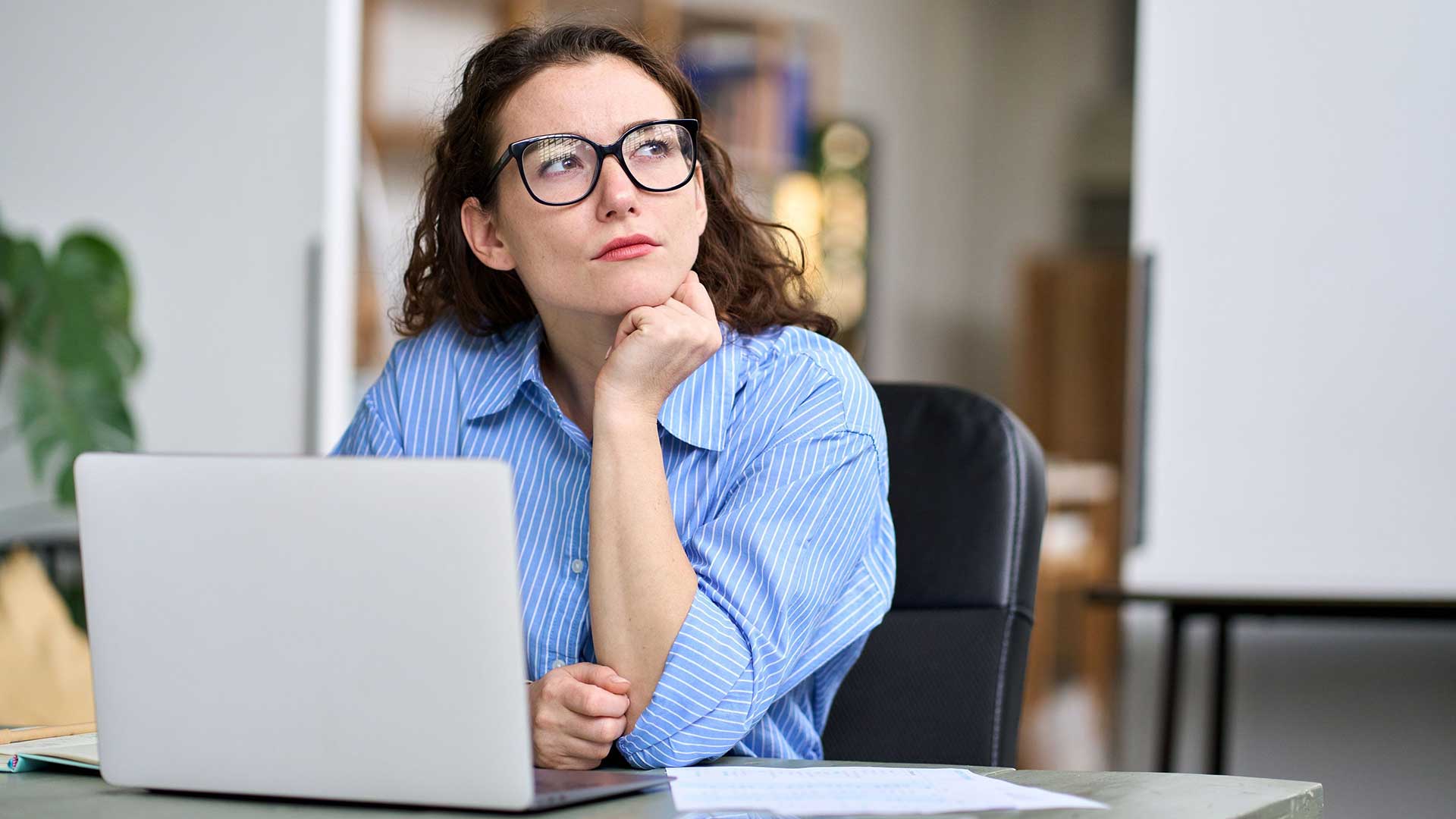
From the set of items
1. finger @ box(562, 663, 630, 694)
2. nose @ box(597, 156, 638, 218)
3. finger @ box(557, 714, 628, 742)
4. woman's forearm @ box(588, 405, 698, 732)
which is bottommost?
finger @ box(557, 714, 628, 742)

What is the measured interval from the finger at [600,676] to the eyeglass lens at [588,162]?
0.38 meters

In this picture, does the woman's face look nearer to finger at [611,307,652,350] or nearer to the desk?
finger at [611,307,652,350]

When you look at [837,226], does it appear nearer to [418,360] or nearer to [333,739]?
[418,360]

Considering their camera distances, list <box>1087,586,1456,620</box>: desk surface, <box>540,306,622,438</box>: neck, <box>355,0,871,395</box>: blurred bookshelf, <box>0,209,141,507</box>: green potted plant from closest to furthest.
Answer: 1. <box>540,306,622,438</box>: neck
2. <box>1087,586,1456,620</box>: desk surface
3. <box>0,209,141,507</box>: green potted plant
4. <box>355,0,871,395</box>: blurred bookshelf

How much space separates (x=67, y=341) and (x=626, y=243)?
67.0 inches

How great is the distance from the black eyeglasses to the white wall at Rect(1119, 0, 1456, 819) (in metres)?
1.69

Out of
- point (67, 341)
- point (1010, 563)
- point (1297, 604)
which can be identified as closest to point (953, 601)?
point (1010, 563)

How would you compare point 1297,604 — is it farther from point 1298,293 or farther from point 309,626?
point 309,626

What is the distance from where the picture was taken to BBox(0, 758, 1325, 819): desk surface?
2.59 ft

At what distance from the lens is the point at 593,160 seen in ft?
3.92

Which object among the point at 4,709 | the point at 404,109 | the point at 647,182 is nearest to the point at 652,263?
the point at 647,182

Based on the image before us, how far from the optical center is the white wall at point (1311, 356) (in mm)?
2578

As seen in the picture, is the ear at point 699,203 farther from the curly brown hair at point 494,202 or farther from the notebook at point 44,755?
the notebook at point 44,755

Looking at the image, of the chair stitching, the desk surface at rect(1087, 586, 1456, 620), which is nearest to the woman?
the chair stitching
